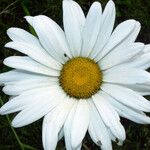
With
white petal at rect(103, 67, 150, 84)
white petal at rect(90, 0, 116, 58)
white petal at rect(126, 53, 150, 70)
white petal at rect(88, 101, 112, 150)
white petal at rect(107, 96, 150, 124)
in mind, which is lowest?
white petal at rect(88, 101, 112, 150)

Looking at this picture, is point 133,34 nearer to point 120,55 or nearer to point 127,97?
point 120,55

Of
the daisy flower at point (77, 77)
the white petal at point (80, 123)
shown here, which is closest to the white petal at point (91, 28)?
the daisy flower at point (77, 77)

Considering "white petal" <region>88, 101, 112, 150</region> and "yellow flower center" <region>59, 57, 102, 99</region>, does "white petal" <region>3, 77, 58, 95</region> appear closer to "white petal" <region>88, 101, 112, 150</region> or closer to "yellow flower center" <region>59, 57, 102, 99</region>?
"yellow flower center" <region>59, 57, 102, 99</region>

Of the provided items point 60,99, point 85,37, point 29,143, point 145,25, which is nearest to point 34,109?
point 60,99

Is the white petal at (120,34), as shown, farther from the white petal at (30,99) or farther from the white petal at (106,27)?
the white petal at (30,99)

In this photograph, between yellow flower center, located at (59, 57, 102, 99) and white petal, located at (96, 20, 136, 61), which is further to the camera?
yellow flower center, located at (59, 57, 102, 99)

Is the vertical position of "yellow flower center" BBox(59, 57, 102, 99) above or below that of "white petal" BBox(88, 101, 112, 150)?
above

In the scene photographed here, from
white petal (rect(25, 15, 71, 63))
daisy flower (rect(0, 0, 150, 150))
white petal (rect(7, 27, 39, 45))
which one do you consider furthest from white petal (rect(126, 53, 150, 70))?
white petal (rect(7, 27, 39, 45))

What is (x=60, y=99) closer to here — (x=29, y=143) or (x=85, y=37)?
(x=85, y=37)

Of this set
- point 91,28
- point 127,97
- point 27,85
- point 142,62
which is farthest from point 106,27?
point 27,85
